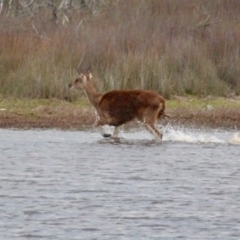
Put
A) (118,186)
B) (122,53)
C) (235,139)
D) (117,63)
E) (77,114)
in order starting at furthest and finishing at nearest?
Result: (122,53), (117,63), (77,114), (235,139), (118,186)

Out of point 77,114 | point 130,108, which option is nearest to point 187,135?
point 130,108

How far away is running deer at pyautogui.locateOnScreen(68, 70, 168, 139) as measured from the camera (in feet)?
55.8

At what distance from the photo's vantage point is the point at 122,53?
2125 centimetres

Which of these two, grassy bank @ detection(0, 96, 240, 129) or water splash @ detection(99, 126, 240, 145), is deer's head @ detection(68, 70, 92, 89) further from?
water splash @ detection(99, 126, 240, 145)

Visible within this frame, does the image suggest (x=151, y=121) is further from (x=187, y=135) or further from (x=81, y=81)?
(x=81, y=81)

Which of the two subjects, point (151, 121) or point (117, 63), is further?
point (117, 63)

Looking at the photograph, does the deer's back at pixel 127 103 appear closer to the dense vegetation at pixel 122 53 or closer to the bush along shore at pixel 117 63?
the bush along shore at pixel 117 63

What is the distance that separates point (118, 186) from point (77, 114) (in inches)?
280

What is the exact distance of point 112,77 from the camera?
20594 mm

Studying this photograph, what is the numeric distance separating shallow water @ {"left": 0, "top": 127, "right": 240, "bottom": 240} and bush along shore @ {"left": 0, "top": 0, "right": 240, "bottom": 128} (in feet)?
5.93

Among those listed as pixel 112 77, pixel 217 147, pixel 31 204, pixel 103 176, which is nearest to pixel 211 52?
pixel 112 77

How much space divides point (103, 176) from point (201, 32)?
10.4 m

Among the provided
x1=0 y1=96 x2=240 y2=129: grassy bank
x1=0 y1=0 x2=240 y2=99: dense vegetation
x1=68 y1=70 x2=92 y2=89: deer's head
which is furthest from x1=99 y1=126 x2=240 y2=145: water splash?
x1=0 y1=0 x2=240 y2=99: dense vegetation

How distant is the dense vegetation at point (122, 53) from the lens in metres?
20.4
